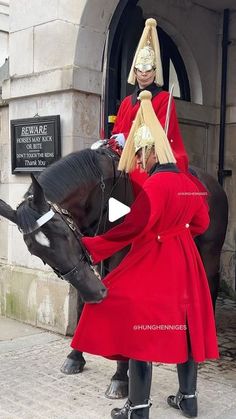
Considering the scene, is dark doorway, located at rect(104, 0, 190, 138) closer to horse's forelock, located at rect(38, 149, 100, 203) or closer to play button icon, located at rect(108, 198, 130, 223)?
horse's forelock, located at rect(38, 149, 100, 203)

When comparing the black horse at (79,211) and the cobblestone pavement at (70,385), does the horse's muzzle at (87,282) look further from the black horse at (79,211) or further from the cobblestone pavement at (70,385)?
the cobblestone pavement at (70,385)

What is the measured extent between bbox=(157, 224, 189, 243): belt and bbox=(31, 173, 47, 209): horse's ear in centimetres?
72

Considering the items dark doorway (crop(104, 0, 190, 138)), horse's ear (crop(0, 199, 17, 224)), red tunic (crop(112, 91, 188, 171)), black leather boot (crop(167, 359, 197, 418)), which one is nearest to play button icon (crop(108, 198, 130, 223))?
horse's ear (crop(0, 199, 17, 224))

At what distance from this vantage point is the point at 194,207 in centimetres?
307

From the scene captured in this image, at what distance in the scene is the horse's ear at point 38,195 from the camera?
2588mm

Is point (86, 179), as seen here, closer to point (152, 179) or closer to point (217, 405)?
point (152, 179)

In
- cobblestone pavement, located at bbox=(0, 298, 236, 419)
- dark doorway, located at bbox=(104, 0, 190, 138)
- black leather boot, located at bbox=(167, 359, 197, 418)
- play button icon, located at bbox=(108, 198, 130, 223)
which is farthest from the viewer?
dark doorway, located at bbox=(104, 0, 190, 138)

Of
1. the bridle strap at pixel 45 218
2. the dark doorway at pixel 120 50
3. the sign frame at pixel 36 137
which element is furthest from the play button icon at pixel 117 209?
the sign frame at pixel 36 137

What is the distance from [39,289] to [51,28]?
2.60m

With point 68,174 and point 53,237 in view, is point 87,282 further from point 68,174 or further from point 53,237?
point 68,174

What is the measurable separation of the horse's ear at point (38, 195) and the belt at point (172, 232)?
2.36 ft

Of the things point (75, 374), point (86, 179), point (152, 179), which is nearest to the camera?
point (152, 179)

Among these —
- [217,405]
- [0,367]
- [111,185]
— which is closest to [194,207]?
[111,185]

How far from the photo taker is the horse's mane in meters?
2.91
